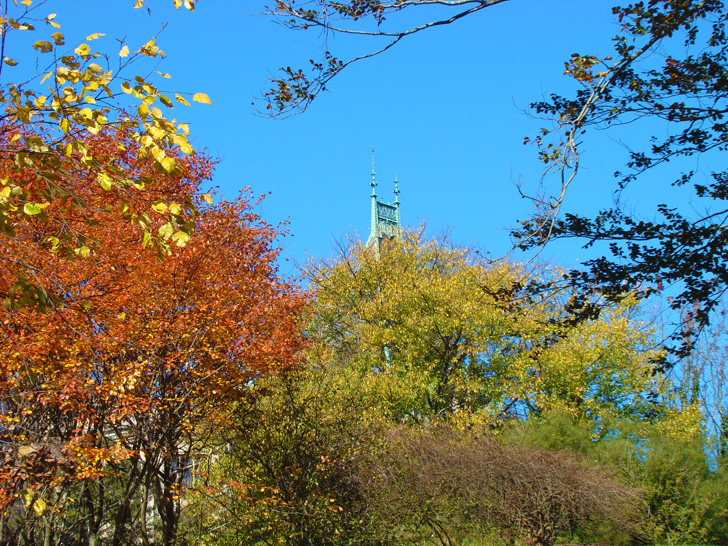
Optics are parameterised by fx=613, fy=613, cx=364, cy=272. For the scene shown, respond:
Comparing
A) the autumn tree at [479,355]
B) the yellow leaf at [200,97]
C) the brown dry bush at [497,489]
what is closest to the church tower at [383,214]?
the autumn tree at [479,355]

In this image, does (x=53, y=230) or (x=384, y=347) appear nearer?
(x=53, y=230)

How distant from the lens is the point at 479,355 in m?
22.6

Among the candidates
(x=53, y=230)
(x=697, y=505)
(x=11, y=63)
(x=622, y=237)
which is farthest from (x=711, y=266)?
(x=697, y=505)

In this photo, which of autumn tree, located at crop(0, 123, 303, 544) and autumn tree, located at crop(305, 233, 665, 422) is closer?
autumn tree, located at crop(0, 123, 303, 544)

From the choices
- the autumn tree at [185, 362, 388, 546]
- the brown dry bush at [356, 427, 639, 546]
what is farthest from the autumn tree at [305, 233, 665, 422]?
the autumn tree at [185, 362, 388, 546]

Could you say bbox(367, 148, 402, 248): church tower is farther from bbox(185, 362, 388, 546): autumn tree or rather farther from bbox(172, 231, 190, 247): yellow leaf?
bbox(172, 231, 190, 247): yellow leaf

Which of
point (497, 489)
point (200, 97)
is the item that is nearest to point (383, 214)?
point (497, 489)

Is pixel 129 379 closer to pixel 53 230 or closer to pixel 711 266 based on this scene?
pixel 53 230

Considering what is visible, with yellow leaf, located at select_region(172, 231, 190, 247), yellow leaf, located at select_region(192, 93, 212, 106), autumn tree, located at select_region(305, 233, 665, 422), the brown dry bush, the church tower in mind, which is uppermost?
the church tower

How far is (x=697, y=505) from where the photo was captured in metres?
17.1

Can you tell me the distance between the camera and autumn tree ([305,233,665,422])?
21.5 metres

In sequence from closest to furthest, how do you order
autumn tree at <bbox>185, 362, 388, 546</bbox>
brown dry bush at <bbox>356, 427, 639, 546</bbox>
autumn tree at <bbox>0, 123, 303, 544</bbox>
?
autumn tree at <bbox>0, 123, 303, 544</bbox>
autumn tree at <bbox>185, 362, 388, 546</bbox>
brown dry bush at <bbox>356, 427, 639, 546</bbox>

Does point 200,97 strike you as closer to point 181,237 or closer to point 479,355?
point 181,237

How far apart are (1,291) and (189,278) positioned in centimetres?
281
